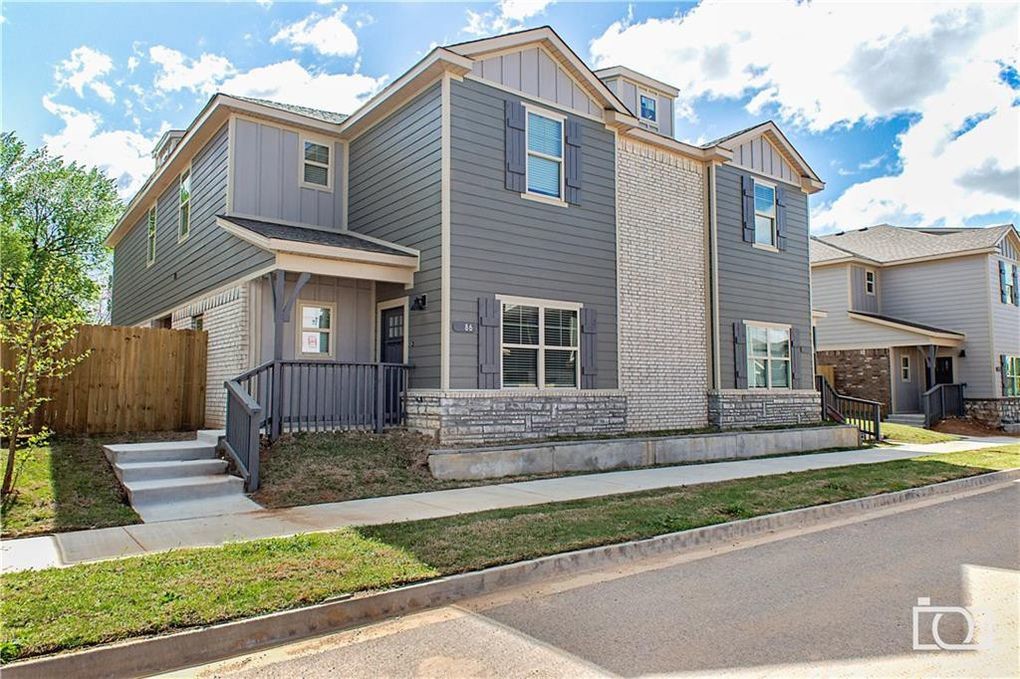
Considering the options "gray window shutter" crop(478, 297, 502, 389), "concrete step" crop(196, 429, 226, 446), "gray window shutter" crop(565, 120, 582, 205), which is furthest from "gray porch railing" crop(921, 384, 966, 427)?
"concrete step" crop(196, 429, 226, 446)

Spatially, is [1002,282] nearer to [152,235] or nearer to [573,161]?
[573,161]

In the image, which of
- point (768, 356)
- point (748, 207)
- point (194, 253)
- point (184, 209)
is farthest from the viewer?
point (768, 356)

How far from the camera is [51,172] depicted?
29938 mm

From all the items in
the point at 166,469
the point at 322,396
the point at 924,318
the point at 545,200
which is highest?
the point at 545,200

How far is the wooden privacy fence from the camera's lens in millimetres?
11406

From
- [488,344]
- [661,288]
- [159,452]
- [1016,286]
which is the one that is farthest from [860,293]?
[159,452]

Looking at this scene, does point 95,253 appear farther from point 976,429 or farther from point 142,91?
point 976,429

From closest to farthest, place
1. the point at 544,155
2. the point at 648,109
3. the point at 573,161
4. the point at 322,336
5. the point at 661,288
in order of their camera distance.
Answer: the point at 322,336 < the point at 544,155 < the point at 573,161 < the point at 661,288 < the point at 648,109

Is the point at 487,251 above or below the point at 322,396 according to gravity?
above

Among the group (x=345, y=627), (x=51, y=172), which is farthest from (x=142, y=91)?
(x=345, y=627)

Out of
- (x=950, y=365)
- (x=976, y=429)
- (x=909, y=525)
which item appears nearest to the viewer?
(x=909, y=525)

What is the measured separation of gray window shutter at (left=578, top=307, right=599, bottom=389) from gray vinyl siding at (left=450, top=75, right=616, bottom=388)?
0.49ft

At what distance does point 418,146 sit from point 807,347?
11254 millimetres

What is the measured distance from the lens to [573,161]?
12812 millimetres
